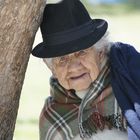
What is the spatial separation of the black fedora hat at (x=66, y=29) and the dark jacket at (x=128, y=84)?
0.20 m

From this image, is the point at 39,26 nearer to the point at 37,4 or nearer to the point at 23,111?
the point at 37,4

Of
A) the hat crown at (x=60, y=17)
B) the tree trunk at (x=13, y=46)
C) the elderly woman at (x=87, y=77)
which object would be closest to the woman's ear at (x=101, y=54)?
the elderly woman at (x=87, y=77)

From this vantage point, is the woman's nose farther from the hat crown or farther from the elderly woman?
the hat crown

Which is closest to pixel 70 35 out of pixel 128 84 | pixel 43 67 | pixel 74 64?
pixel 74 64

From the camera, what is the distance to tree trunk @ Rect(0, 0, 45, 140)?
157 inches

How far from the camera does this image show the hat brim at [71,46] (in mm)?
4152

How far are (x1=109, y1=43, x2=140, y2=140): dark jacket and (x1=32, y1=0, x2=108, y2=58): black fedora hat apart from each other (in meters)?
0.20

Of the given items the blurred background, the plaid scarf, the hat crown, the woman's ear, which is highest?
the blurred background

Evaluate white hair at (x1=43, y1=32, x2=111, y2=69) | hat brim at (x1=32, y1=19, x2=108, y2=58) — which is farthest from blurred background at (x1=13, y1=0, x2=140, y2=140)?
hat brim at (x1=32, y1=19, x2=108, y2=58)

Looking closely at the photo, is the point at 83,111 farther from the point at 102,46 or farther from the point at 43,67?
the point at 43,67

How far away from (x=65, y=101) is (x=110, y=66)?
1.23 ft

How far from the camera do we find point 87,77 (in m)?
4.26

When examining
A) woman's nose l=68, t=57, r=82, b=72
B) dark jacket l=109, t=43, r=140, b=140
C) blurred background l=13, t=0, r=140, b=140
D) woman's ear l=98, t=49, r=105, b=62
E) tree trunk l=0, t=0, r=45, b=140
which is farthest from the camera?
blurred background l=13, t=0, r=140, b=140

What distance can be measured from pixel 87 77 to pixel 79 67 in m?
0.09
